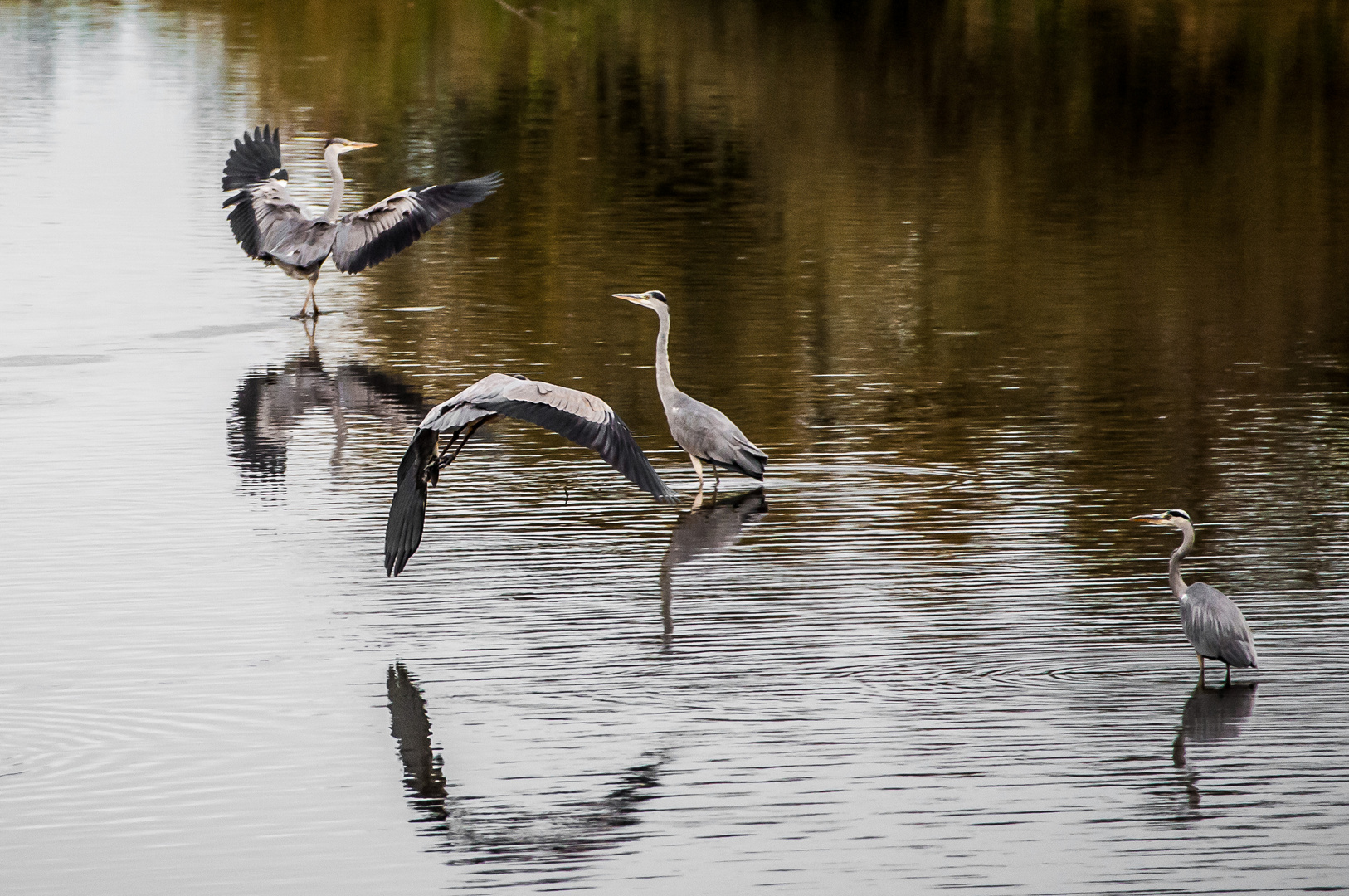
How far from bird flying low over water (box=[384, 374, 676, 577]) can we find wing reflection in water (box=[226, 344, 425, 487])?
288 centimetres

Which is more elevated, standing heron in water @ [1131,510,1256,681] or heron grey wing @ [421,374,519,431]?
heron grey wing @ [421,374,519,431]

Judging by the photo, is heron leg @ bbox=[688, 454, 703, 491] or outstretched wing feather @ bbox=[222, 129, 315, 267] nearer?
heron leg @ bbox=[688, 454, 703, 491]

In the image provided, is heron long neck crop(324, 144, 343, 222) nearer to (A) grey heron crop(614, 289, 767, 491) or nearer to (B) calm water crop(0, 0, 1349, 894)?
(B) calm water crop(0, 0, 1349, 894)

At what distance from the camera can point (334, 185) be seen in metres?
17.9

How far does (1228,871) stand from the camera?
6.58m

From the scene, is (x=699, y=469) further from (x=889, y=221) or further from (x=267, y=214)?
(x=889, y=221)

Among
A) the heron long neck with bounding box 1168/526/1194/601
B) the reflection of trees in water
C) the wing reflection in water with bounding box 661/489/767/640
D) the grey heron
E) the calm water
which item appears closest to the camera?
the reflection of trees in water

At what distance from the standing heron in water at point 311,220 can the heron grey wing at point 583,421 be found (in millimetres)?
7061

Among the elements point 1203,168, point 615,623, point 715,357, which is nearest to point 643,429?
point 715,357

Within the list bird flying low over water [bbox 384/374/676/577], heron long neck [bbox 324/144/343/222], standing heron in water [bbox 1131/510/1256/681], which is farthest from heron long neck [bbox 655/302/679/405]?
heron long neck [bbox 324/144/343/222]

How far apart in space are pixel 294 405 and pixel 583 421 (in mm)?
5369

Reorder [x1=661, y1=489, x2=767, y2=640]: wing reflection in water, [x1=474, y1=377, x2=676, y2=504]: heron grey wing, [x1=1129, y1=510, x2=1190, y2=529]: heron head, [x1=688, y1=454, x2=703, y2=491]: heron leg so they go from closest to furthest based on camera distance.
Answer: [x1=1129, y1=510, x2=1190, y2=529]: heron head < [x1=474, y1=377, x2=676, y2=504]: heron grey wing < [x1=661, y1=489, x2=767, y2=640]: wing reflection in water < [x1=688, y1=454, x2=703, y2=491]: heron leg

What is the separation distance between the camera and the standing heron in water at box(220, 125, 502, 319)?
16.4 metres

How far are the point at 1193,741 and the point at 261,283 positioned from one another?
1317 cm
